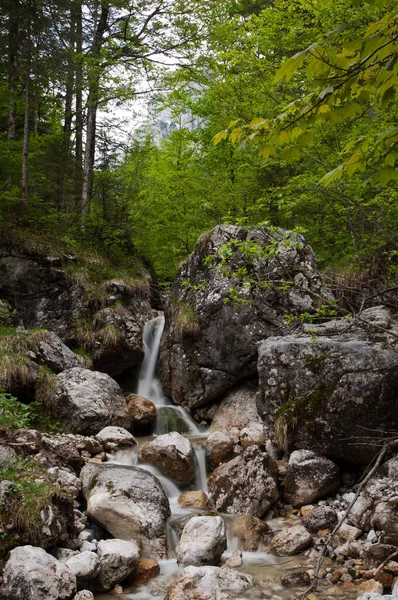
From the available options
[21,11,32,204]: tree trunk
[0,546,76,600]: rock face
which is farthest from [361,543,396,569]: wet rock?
[21,11,32,204]: tree trunk

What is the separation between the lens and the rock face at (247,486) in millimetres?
6117

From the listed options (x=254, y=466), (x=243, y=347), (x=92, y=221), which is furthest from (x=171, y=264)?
(x=254, y=466)

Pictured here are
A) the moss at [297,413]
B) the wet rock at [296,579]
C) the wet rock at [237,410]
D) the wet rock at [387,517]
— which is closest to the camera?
the wet rock at [296,579]

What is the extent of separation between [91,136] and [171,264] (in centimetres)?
457

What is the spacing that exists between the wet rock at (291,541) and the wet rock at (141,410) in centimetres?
400

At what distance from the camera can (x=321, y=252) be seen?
37.0ft

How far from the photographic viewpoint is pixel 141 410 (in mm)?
8875

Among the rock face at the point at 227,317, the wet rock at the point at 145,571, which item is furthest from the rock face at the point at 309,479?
the rock face at the point at 227,317

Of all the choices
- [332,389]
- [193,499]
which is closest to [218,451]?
[193,499]

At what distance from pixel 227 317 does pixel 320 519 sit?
4579mm

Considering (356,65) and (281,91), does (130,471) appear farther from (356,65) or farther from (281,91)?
(281,91)

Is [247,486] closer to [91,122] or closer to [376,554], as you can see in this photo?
[376,554]

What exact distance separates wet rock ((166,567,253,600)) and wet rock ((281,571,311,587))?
13.9 inches

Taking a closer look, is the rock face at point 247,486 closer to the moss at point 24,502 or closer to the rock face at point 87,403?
the moss at point 24,502
